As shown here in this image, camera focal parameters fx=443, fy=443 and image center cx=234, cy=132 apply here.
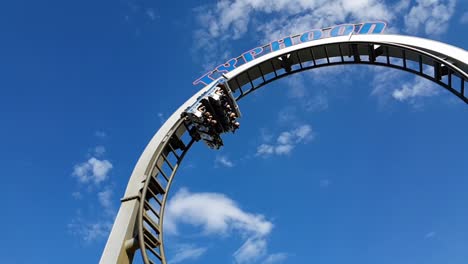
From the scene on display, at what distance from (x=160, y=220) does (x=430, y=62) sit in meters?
11.0

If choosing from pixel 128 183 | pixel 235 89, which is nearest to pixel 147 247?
pixel 128 183

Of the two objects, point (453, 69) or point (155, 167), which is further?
point (155, 167)

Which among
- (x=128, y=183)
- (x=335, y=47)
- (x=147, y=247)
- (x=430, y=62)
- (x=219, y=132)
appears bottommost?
(x=147, y=247)

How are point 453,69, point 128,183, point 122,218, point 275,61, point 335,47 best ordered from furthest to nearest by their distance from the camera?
1. point 275,61
2. point 335,47
3. point 128,183
4. point 122,218
5. point 453,69

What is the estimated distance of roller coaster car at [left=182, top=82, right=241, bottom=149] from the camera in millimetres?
18594

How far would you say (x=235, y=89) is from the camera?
2012 centimetres

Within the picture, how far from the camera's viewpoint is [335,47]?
727 inches

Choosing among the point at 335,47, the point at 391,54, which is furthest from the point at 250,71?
the point at 391,54

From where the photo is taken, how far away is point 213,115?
19078 mm

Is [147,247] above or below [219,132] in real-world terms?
below

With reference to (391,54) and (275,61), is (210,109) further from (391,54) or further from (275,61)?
(391,54)

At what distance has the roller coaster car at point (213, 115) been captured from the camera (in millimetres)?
18594

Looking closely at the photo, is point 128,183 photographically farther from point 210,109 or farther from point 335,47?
point 335,47

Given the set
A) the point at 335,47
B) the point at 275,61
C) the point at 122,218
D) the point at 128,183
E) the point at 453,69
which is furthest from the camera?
the point at 275,61
